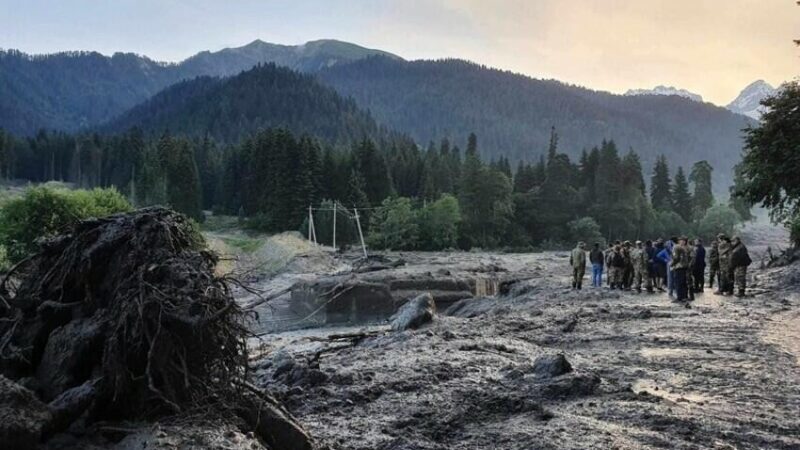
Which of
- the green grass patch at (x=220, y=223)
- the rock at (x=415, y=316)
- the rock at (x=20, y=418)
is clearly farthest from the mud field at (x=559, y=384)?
the green grass patch at (x=220, y=223)

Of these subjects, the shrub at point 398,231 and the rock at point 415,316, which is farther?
the shrub at point 398,231

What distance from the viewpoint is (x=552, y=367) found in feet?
32.6

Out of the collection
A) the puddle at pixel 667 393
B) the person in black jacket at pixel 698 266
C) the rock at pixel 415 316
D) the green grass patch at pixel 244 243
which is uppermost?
the person in black jacket at pixel 698 266

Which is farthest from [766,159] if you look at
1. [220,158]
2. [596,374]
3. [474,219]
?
[220,158]

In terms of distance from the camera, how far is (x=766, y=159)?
2222cm

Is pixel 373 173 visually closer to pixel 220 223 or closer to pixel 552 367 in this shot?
pixel 220 223

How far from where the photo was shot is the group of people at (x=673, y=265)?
19.9m

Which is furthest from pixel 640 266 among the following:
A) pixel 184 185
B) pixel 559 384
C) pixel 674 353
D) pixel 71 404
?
pixel 184 185

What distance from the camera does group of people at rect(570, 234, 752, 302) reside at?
1989 cm

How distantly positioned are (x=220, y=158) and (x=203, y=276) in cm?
11563

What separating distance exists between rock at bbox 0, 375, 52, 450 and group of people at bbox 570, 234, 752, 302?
18.3 meters

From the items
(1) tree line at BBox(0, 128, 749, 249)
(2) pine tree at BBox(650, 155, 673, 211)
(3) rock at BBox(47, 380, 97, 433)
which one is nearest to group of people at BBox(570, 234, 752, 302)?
(3) rock at BBox(47, 380, 97, 433)

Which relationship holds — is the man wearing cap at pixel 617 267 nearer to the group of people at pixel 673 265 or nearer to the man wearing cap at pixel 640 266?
the group of people at pixel 673 265

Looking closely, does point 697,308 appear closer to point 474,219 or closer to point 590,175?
point 474,219
